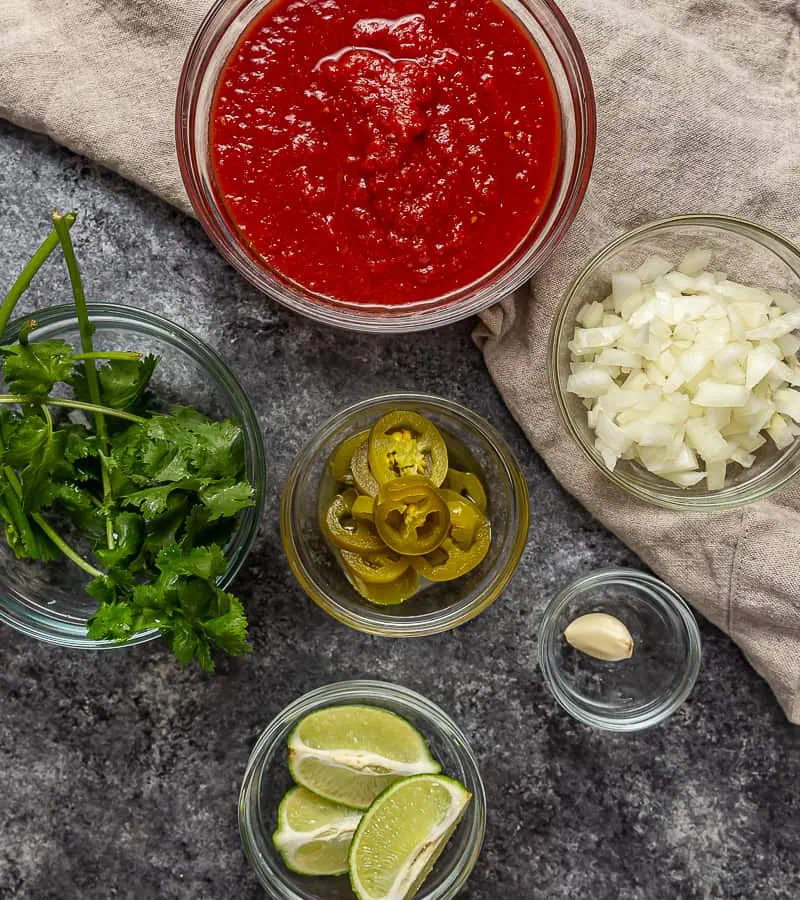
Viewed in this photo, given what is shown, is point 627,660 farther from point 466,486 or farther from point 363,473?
point 363,473

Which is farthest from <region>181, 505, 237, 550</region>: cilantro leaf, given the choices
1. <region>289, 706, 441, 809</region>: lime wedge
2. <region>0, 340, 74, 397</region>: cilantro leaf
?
<region>289, 706, 441, 809</region>: lime wedge

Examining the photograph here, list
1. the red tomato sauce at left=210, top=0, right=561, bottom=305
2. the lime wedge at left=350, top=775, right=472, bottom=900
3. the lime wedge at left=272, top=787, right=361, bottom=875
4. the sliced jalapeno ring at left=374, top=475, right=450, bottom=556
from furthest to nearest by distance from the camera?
the lime wedge at left=272, top=787, right=361, bottom=875, the lime wedge at left=350, top=775, right=472, bottom=900, the sliced jalapeno ring at left=374, top=475, right=450, bottom=556, the red tomato sauce at left=210, top=0, right=561, bottom=305

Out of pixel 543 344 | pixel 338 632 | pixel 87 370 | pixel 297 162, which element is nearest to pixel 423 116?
pixel 297 162

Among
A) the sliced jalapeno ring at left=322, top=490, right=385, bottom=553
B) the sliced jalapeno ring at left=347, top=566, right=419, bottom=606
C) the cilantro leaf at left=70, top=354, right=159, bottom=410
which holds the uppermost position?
the cilantro leaf at left=70, top=354, right=159, bottom=410

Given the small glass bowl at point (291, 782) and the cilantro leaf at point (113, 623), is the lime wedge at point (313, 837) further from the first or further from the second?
the cilantro leaf at point (113, 623)

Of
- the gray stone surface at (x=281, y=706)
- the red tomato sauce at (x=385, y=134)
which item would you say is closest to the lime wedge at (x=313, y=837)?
the gray stone surface at (x=281, y=706)

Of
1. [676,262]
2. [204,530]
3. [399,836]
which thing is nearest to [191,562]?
[204,530]

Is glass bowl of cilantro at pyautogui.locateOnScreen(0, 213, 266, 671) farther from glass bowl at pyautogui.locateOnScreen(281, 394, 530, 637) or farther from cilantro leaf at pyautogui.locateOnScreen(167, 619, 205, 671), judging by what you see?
glass bowl at pyautogui.locateOnScreen(281, 394, 530, 637)
